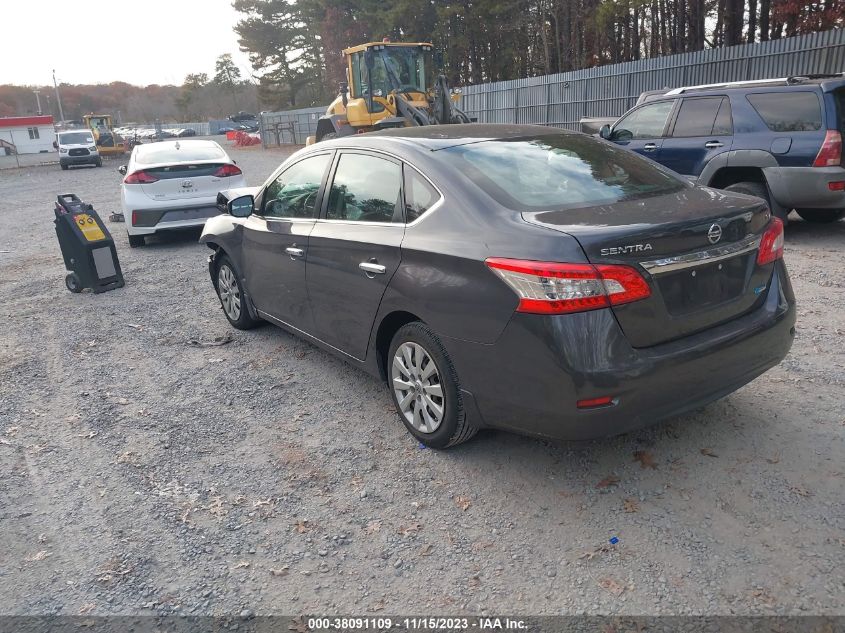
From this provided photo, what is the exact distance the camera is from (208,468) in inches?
149

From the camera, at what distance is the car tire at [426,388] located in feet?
11.3

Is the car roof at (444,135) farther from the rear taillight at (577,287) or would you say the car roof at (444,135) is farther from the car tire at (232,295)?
the car tire at (232,295)

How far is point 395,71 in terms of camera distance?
18.2m

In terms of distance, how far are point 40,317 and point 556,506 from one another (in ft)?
20.2

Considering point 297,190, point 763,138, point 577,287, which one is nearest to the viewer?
point 577,287

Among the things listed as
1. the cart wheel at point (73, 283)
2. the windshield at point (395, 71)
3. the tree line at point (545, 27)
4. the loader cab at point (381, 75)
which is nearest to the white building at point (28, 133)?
the tree line at point (545, 27)

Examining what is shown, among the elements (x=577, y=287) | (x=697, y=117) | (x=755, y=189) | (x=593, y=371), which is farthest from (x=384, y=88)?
(x=593, y=371)

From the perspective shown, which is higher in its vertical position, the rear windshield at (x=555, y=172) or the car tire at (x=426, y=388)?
the rear windshield at (x=555, y=172)

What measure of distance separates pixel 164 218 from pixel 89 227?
2.34 meters

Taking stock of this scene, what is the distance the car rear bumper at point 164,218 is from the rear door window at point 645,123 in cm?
612

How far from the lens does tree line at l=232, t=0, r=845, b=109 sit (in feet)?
67.9

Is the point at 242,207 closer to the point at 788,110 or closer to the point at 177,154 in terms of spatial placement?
the point at 177,154

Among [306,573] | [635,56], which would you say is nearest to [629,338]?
[306,573]

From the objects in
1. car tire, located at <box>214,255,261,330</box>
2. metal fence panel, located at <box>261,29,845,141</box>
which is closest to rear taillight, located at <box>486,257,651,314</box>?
car tire, located at <box>214,255,261,330</box>
